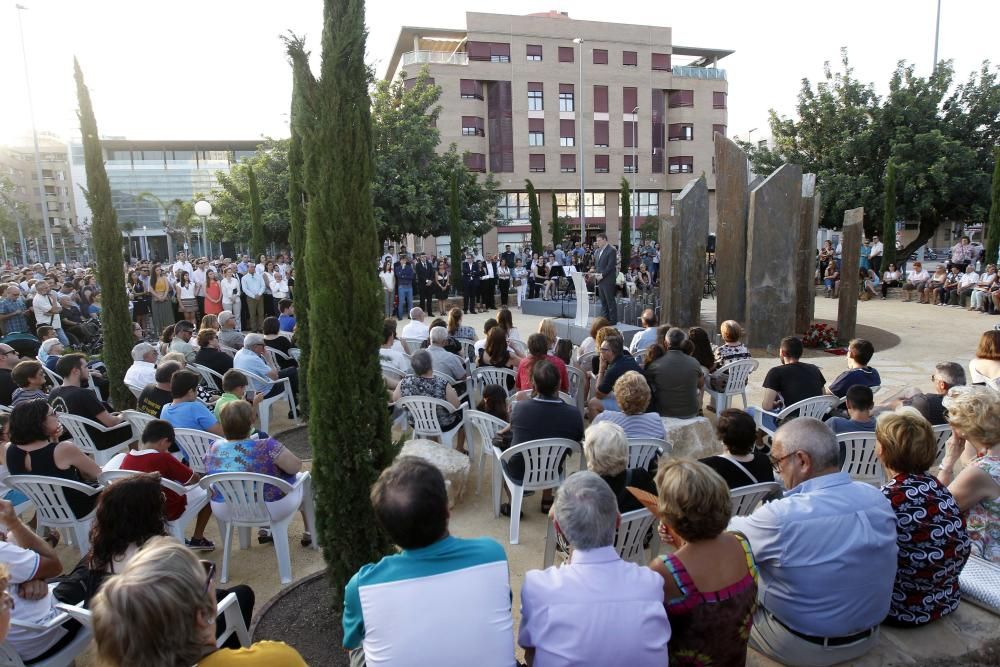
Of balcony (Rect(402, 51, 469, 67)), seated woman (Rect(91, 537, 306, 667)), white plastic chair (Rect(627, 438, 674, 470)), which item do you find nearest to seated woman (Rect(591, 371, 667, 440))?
white plastic chair (Rect(627, 438, 674, 470))

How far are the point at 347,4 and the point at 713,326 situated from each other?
35.2 feet

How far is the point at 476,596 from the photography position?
6.52 ft

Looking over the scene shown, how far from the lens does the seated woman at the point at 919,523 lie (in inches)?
110

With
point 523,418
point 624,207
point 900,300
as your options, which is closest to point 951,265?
point 900,300

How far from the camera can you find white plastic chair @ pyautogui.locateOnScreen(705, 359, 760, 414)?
6633 millimetres

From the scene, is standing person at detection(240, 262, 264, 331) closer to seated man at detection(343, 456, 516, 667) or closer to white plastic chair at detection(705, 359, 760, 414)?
white plastic chair at detection(705, 359, 760, 414)

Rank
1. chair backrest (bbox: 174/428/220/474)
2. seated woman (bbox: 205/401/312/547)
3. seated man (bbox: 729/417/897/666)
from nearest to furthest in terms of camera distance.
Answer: seated man (bbox: 729/417/897/666)
seated woman (bbox: 205/401/312/547)
chair backrest (bbox: 174/428/220/474)

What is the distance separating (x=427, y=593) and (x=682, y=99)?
48.1 meters

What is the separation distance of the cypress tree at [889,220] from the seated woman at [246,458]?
815 inches

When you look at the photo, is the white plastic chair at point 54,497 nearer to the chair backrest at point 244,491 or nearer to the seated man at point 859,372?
the chair backrest at point 244,491

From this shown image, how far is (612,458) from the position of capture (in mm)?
3303

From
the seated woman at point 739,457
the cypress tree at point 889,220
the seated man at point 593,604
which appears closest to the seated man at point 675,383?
the seated woman at point 739,457

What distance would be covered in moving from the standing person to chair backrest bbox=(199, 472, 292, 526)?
11035mm

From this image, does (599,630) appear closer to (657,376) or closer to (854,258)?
(657,376)
